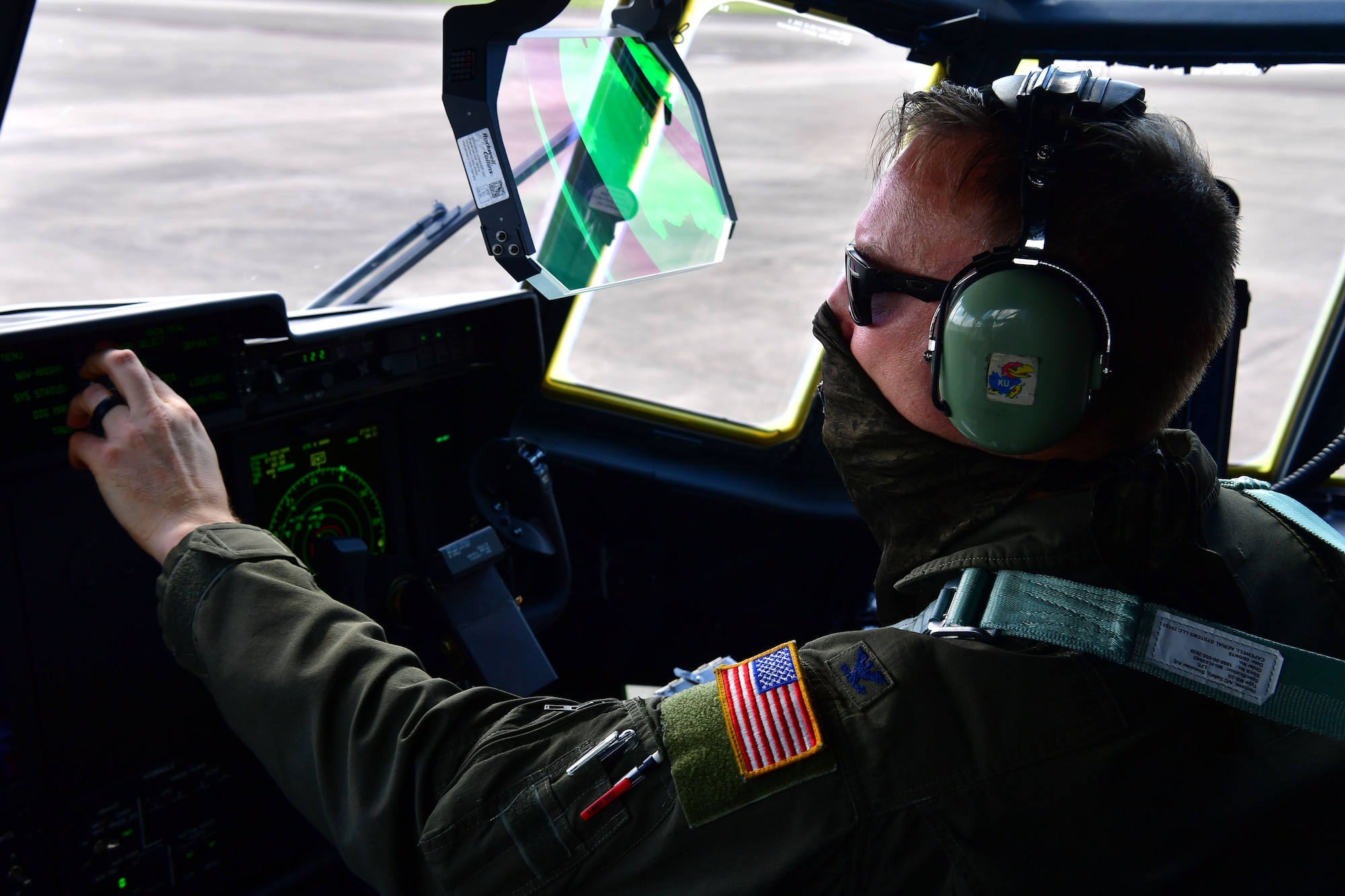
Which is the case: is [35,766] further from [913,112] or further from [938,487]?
[913,112]

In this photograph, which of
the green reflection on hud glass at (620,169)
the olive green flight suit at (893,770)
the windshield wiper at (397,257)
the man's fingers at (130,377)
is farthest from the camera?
the windshield wiper at (397,257)

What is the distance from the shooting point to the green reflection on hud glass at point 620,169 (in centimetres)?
156

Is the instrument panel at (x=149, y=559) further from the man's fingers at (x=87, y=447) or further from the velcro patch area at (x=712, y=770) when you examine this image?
the velcro patch area at (x=712, y=770)

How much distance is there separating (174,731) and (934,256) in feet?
4.60

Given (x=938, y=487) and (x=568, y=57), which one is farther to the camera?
(x=568, y=57)

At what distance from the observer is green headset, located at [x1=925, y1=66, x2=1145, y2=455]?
0.87 metres

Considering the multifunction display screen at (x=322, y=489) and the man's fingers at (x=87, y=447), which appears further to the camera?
the multifunction display screen at (x=322, y=489)

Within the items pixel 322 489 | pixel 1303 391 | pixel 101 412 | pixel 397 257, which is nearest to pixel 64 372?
pixel 101 412

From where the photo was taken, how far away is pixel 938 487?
1026 millimetres

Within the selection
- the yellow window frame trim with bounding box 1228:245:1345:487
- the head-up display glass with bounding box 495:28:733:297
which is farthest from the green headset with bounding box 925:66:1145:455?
the yellow window frame trim with bounding box 1228:245:1345:487

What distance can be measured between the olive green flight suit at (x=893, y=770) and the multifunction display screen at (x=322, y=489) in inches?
29.7

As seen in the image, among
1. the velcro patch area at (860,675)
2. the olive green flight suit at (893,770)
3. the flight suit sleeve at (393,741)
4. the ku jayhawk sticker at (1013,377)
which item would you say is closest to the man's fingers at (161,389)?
the flight suit sleeve at (393,741)

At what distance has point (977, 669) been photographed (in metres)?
0.86

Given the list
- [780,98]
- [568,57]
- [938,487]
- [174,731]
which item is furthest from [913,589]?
[780,98]
